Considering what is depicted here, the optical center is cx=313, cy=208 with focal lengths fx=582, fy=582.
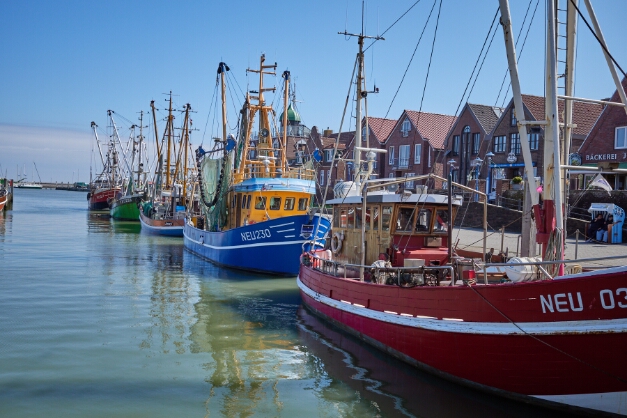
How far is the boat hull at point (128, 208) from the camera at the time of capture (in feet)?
194

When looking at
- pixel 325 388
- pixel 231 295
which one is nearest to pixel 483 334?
pixel 325 388

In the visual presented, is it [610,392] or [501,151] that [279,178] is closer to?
[610,392]

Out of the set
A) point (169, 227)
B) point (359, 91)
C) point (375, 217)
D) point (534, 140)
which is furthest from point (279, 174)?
point (534, 140)

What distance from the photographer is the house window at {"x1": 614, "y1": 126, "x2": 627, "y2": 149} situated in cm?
3347

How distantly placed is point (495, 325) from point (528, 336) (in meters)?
0.53

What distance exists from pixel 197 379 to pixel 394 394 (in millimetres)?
3482

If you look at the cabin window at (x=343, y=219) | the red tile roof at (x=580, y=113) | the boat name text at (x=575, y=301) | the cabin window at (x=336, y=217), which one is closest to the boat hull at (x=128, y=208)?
the red tile roof at (x=580, y=113)

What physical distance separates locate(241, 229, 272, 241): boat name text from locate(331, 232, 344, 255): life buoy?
6611 mm

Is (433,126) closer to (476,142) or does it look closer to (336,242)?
(476,142)

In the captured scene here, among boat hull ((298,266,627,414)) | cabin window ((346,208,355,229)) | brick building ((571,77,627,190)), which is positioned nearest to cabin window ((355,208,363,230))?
cabin window ((346,208,355,229))

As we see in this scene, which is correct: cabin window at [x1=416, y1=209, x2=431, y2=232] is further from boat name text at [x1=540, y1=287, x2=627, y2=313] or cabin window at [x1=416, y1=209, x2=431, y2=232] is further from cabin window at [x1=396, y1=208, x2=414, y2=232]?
boat name text at [x1=540, y1=287, x2=627, y2=313]

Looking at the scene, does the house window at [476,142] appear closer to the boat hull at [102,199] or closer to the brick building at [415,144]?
the brick building at [415,144]

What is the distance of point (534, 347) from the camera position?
8.30 meters

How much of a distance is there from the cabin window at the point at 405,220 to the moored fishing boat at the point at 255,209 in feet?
21.2
